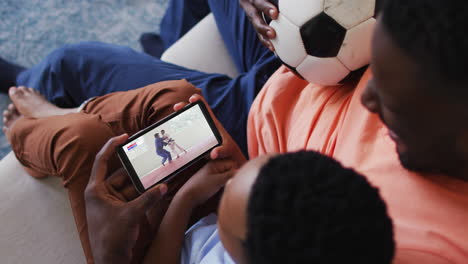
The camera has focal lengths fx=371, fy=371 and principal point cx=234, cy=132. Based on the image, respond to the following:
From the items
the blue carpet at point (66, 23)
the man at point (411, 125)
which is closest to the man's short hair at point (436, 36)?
the man at point (411, 125)

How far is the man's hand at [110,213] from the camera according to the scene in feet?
2.48

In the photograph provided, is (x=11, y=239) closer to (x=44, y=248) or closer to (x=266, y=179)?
(x=44, y=248)

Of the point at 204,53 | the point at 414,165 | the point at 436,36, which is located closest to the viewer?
the point at 436,36

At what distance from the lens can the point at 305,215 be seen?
42 cm

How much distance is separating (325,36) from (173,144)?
405mm

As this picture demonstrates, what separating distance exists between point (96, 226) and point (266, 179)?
49 centimetres

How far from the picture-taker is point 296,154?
19.4 inches

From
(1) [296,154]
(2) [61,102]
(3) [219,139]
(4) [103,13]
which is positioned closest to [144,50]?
(4) [103,13]

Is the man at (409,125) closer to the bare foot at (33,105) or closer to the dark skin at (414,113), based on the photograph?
the dark skin at (414,113)

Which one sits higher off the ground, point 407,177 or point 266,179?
point 266,179

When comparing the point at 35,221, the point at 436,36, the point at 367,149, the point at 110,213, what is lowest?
the point at 35,221

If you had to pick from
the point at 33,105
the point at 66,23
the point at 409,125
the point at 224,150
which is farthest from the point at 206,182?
the point at 66,23

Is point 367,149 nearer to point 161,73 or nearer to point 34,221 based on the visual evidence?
point 161,73

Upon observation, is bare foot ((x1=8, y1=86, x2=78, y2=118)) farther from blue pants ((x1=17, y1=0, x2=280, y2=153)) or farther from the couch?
the couch
